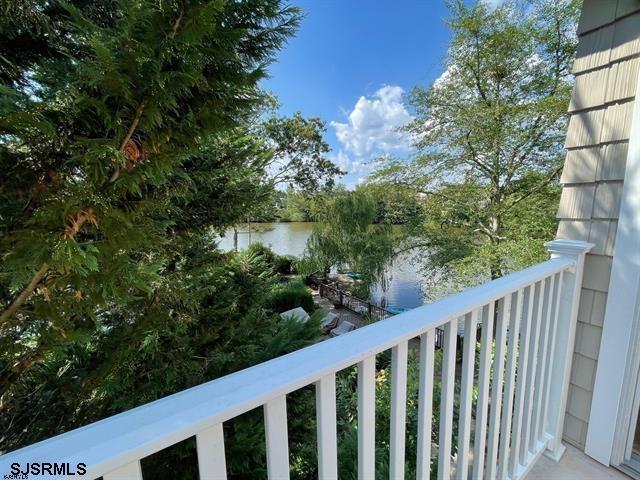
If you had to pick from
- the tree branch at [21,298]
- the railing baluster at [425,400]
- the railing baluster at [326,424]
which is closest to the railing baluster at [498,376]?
the railing baluster at [425,400]

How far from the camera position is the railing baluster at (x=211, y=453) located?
47cm

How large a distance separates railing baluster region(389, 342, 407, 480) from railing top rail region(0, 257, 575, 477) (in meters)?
0.06

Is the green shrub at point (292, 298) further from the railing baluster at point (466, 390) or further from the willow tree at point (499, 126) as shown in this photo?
the railing baluster at point (466, 390)

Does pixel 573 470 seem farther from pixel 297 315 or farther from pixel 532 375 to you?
pixel 297 315

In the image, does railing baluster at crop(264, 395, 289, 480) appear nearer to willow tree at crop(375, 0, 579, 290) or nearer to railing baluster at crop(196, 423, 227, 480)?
railing baluster at crop(196, 423, 227, 480)

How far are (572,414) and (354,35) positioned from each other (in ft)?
25.0

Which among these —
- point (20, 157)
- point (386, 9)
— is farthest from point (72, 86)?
point (386, 9)

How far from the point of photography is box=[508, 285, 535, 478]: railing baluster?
1.20 m

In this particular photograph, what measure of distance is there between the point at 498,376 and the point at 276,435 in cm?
97

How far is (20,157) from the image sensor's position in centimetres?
119

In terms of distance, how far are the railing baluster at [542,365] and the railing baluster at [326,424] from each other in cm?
118

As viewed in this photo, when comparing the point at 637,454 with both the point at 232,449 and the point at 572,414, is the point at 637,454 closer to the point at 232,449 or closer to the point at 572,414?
the point at 572,414

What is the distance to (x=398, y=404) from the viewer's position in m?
0.77

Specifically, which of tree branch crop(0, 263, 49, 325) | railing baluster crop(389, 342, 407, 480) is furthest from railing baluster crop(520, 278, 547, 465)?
tree branch crop(0, 263, 49, 325)
